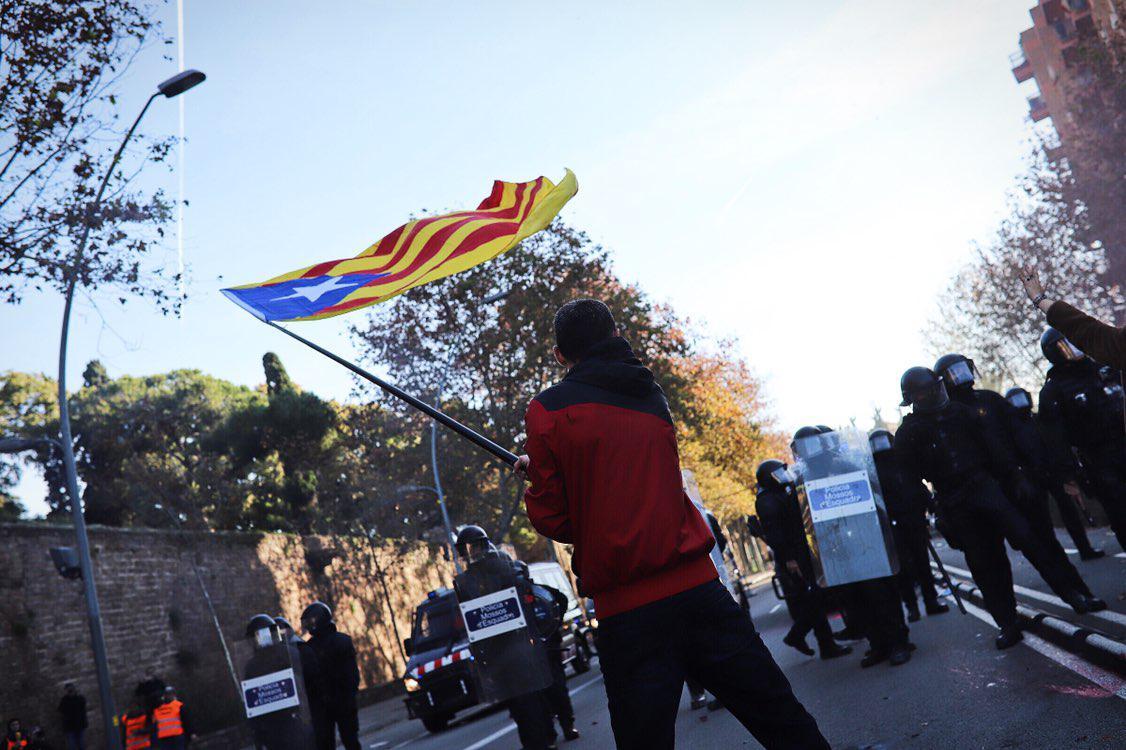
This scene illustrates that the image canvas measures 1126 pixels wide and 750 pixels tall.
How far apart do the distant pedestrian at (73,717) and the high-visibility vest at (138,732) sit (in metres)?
3.68

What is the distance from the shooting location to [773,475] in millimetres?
10141

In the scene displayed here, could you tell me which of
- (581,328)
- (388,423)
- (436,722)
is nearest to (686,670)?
(581,328)

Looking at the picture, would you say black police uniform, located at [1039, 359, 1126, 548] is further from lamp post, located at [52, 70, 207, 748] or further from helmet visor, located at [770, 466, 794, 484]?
lamp post, located at [52, 70, 207, 748]

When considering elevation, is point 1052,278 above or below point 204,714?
above

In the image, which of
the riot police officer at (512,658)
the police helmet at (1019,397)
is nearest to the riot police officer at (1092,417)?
the police helmet at (1019,397)

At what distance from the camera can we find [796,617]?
1066 centimetres

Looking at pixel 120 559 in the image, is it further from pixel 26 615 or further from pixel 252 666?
pixel 252 666

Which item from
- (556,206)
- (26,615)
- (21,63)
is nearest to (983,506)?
(556,206)

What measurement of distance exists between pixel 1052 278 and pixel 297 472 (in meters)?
30.4

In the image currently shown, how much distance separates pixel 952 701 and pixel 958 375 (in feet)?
9.86

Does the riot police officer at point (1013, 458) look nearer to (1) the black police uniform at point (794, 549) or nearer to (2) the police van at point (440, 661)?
(1) the black police uniform at point (794, 549)

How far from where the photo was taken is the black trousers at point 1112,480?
27.0ft

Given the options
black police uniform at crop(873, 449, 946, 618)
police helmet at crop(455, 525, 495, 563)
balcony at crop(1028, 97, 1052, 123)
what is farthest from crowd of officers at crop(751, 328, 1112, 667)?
balcony at crop(1028, 97, 1052, 123)

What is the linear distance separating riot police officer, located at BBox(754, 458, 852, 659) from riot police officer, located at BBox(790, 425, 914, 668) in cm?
63
